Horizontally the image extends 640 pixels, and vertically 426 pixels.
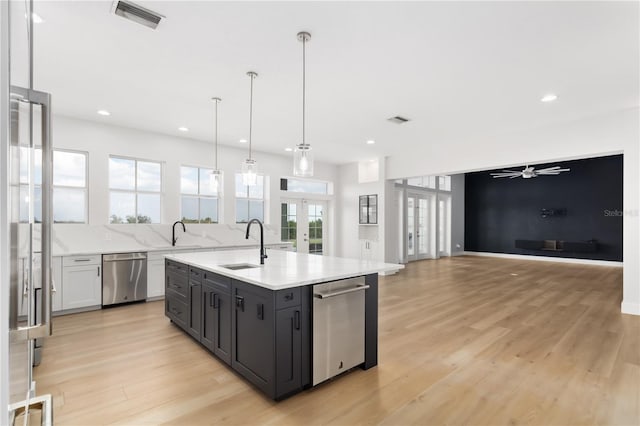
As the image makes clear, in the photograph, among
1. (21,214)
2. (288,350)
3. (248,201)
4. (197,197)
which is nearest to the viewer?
(21,214)

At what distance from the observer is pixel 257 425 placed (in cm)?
212

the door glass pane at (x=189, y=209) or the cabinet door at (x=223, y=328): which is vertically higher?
the door glass pane at (x=189, y=209)

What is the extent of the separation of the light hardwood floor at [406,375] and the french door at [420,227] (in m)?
5.64

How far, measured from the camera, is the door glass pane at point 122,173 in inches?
222

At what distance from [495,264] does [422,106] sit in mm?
7203

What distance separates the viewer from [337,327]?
2654 mm

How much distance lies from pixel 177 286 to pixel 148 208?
9.05 feet

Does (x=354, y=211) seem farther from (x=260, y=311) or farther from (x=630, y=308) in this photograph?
(x=260, y=311)

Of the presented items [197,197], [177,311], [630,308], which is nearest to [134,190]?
[197,197]

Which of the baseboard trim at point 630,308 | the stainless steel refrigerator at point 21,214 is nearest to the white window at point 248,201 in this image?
the stainless steel refrigerator at point 21,214

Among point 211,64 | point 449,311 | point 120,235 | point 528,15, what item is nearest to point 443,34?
point 528,15

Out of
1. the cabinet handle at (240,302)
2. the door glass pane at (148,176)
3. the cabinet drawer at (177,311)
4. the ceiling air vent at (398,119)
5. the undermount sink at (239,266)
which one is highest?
the ceiling air vent at (398,119)

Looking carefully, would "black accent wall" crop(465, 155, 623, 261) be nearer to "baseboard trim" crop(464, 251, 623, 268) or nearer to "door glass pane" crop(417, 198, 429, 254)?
"baseboard trim" crop(464, 251, 623, 268)

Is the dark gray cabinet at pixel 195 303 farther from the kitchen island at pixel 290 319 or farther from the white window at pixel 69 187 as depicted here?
the white window at pixel 69 187
